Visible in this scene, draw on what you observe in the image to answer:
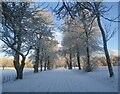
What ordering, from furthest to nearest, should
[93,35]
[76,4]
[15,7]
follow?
1. [93,35]
2. [15,7]
3. [76,4]

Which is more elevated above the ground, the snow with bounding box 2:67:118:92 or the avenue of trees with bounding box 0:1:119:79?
the avenue of trees with bounding box 0:1:119:79

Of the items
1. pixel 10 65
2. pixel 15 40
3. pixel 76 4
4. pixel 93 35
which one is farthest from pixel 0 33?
pixel 10 65

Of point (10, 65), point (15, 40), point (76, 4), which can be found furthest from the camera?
point (10, 65)

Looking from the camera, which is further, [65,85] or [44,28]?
[44,28]

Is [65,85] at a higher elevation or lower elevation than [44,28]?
lower

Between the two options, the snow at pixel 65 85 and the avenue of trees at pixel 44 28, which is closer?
the avenue of trees at pixel 44 28

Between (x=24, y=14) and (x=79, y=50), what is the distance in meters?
37.4

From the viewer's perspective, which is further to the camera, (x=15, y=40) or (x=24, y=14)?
(x=15, y=40)

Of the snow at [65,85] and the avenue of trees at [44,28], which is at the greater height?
the avenue of trees at [44,28]

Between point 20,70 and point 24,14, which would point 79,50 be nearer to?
point 20,70

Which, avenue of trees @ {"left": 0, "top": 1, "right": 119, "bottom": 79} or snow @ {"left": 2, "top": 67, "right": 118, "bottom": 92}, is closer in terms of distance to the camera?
avenue of trees @ {"left": 0, "top": 1, "right": 119, "bottom": 79}

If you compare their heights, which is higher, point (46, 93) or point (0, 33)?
point (0, 33)

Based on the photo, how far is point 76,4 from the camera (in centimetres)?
1202

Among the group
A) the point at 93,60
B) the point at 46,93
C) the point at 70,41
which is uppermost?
the point at 70,41
